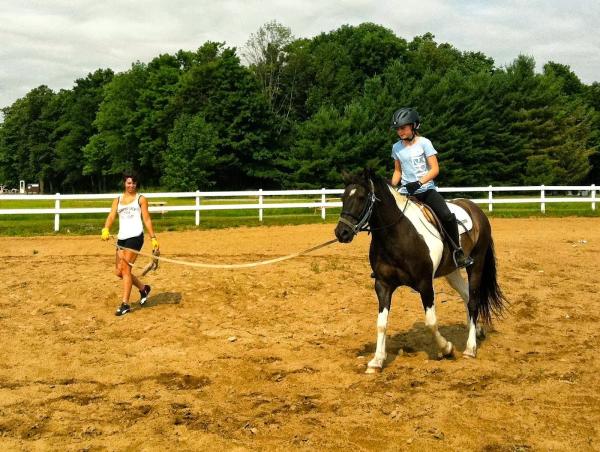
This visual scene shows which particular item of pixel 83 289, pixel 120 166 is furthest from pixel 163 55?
pixel 83 289

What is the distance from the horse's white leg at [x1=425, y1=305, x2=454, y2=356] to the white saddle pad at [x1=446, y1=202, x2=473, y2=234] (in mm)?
1411

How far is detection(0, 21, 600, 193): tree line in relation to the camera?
163ft

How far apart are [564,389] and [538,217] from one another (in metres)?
22.7

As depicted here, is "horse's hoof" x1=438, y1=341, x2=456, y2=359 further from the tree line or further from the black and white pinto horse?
the tree line

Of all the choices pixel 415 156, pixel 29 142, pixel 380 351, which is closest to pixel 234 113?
pixel 29 142

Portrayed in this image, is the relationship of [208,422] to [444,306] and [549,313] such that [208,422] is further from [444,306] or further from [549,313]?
[549,313]

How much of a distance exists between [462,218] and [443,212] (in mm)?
725

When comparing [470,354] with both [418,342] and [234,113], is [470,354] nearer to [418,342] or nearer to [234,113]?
[418,342]

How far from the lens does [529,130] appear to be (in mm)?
58000

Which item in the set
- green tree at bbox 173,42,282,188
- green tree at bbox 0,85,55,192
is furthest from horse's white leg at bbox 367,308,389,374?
green tree at bbox 0,85,55,192

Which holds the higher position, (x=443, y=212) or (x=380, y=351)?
(x=443, y=212)

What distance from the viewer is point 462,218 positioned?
816cm

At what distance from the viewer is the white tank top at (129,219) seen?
930 cm

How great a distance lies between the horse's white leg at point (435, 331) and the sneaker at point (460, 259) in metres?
0.87
